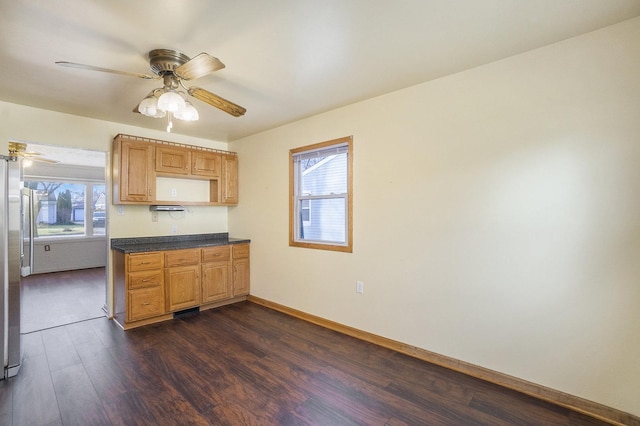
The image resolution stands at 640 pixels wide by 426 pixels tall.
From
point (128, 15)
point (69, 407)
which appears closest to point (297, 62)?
point (128, 15)

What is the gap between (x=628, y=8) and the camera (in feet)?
5.53

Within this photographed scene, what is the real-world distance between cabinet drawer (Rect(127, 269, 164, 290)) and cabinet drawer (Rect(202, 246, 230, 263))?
1.80ft

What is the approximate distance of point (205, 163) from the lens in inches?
164

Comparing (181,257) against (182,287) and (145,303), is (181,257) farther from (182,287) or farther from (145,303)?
(145,303)

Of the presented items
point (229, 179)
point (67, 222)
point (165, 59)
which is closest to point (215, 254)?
point (229, 179)

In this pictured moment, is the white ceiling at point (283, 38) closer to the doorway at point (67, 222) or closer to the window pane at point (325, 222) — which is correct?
the window pane at point (325, 222)

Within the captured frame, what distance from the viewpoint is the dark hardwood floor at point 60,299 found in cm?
350

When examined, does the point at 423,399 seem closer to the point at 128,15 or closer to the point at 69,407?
the point at 69,407

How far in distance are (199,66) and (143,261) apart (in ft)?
7.96

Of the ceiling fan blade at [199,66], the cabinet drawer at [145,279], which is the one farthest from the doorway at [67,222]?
the ceiling fan blade at [199,66]

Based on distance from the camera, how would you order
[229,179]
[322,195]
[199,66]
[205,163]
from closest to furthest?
[199,66], [322,195], [205,163], [229,179]

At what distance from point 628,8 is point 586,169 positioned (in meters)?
0.93

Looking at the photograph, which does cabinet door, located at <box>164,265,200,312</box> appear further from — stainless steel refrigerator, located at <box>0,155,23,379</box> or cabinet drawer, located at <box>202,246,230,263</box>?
stainless steel refrigerator, located at <box>0,155,23,379</box>

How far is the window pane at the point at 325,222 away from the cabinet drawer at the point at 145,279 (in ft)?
5.74
